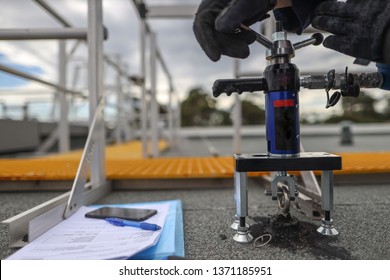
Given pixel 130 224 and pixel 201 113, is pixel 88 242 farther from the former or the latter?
pixel 201 113

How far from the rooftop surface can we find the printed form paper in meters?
0.07

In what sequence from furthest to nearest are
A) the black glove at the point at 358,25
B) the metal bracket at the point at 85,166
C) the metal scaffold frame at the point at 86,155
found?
the metal bracket at the point at 85,166, the metal scaffold frame at the point at 86,155, the black glove at the point at 358,25

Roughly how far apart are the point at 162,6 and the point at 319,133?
5.69 m

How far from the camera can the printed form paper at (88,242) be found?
0.44 metres

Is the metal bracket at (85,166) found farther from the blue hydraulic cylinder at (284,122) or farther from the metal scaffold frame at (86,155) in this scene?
the blue hydraulic cylinder at (284,122)

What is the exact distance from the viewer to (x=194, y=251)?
495mm

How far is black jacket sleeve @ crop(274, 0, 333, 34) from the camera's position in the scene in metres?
0.51

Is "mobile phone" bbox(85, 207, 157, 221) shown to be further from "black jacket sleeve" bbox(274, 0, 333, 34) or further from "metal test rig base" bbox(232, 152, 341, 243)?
"black jacket sleeve" bbox(274, 0, 333, 34)

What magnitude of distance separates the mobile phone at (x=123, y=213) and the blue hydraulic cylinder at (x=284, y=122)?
0.35 m

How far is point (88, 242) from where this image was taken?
502 millimetres

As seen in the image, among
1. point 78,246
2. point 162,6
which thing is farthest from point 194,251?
point 162,6

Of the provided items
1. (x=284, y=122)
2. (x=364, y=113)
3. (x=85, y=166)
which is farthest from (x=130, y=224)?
(x=364, y=113)

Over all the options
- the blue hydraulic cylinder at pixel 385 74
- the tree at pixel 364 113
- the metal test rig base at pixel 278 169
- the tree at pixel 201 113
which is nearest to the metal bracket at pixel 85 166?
the metal test rig base at pixel 278 169

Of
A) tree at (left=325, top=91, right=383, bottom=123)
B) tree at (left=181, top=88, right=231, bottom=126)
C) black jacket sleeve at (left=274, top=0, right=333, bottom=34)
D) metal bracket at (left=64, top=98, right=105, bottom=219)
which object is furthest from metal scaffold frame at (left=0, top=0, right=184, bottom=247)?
tree at (left=325, top=91, right=383, bottom=123)
